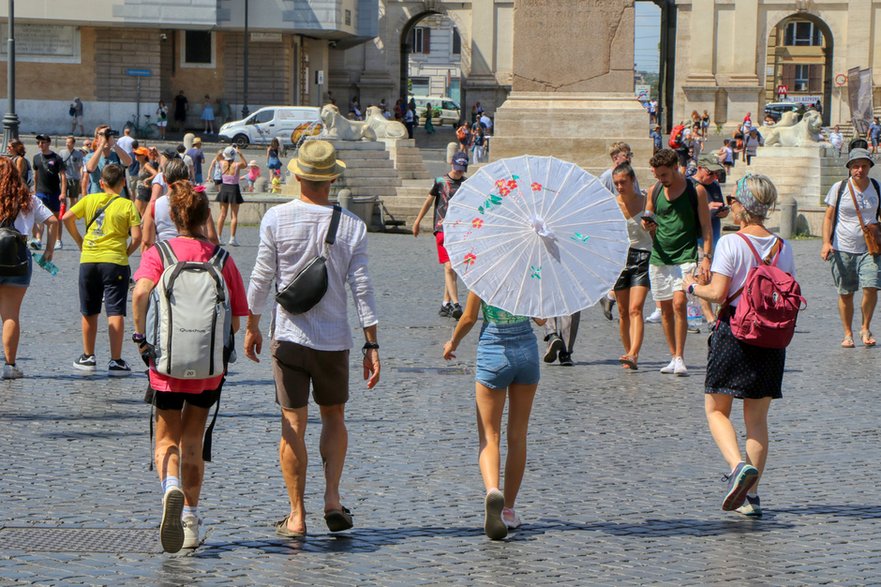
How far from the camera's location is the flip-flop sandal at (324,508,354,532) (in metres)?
6.45

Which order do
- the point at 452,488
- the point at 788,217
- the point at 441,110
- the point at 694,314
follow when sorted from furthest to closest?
the point at 441,110 < the point at 788,217 < the point at 694,314 < the point at 452,488

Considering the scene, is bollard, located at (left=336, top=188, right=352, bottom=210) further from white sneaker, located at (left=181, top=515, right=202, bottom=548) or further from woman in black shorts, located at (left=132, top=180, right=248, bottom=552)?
white sneaker, located at (left=181, top=515, right=202, bottom=548)

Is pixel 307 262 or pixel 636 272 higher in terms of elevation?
pixel 307 262

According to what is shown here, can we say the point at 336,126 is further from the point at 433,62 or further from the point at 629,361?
the point at 433,62

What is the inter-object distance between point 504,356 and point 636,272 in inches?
201

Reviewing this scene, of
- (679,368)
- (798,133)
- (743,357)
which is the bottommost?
(679,368)

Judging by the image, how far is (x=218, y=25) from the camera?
52938mm

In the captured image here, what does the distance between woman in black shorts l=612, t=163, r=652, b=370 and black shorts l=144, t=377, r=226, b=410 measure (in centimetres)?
527

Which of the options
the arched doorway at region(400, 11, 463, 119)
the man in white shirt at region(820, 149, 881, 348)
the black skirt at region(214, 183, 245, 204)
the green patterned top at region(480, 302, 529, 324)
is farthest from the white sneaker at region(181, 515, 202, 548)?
the arched doorway at region(400, 11, 463, 119)

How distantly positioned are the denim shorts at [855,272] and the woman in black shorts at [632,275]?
1829 mm

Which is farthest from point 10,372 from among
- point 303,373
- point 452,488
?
point 303,373

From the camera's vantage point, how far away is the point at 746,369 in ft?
23.4

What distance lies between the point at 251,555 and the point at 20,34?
4911 cm

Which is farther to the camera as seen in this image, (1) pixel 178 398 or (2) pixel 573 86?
(2) pixel 573 86
